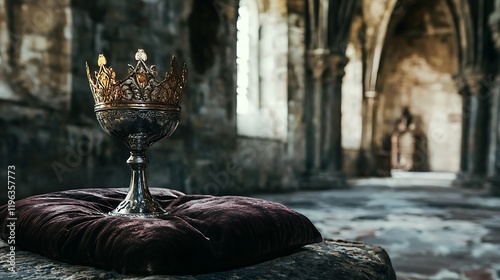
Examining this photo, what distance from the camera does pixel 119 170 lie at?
562cm

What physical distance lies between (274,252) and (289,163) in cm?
793

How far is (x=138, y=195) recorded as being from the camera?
76.4 inches

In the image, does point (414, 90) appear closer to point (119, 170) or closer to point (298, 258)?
point (119, 170)

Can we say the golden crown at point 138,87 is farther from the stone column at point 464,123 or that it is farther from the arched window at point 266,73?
the stone column at point 464,123

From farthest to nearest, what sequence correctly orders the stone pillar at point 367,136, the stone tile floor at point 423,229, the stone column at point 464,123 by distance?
1. the stone pillar at point 367,136
2. the stone column at point 464,123
3. the stone tile floor at point 423,229

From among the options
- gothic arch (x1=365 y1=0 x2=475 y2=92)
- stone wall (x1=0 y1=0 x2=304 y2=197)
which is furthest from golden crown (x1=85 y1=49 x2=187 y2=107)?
gothic arch (x1=365 y1=0 x2=475 y2=92)

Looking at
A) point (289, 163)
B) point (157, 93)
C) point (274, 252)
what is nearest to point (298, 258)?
point (274, 252)

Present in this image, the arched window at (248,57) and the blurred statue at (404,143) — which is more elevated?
the arched window at (248,57)

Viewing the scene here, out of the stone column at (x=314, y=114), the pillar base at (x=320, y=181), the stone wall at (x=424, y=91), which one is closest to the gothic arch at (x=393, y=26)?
the stone wall at (x=424, y=91)

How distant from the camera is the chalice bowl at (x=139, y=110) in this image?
183 cm

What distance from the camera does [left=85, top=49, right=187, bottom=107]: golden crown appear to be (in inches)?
71.9

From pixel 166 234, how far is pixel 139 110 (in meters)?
0.55

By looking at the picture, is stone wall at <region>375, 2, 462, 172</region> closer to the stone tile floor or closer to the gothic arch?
the gothic arch

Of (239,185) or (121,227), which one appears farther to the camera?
(239,185)
